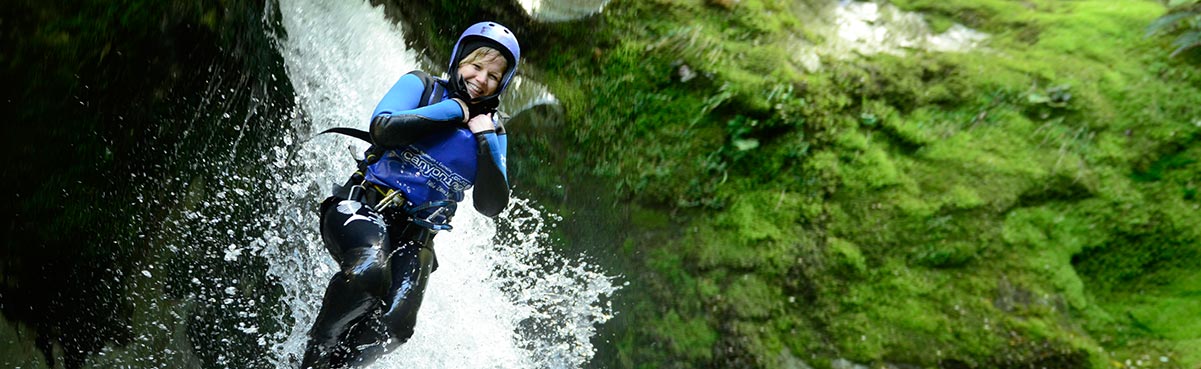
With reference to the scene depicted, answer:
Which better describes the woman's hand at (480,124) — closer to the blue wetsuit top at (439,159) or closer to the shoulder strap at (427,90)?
the blue wetsuit top at (439,159)

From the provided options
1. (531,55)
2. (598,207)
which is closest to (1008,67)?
(598,207)

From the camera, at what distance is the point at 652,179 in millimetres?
5812

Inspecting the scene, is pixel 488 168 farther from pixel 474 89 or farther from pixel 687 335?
pixel 687 335

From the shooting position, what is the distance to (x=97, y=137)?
12.6 feet

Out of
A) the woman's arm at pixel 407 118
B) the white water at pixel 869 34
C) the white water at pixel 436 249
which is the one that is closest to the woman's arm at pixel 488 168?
the woman's arm at pixel 407 118

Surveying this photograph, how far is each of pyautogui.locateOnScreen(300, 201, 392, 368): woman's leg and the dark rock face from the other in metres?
1.33

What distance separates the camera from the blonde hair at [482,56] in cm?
371

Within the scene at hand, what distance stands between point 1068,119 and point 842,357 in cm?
239

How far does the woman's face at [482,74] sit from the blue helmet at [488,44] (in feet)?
0.11

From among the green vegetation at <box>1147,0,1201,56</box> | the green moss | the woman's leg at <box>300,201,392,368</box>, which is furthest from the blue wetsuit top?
the green vegetation at <box>1147,0,1201,56</box>

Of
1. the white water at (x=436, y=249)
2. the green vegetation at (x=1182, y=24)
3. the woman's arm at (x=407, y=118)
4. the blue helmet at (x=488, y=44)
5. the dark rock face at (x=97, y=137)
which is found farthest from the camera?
the green vegetation at (x=1182, y=24)

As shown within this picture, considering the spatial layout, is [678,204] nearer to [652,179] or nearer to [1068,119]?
[652,179]

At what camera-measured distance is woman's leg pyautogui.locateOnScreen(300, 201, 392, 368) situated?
135 inches

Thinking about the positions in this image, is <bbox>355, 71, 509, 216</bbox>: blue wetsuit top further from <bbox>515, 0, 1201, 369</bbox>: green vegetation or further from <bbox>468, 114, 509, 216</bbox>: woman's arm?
<bbox>515, 0, 1201, 369</bbox>: green vegetation
